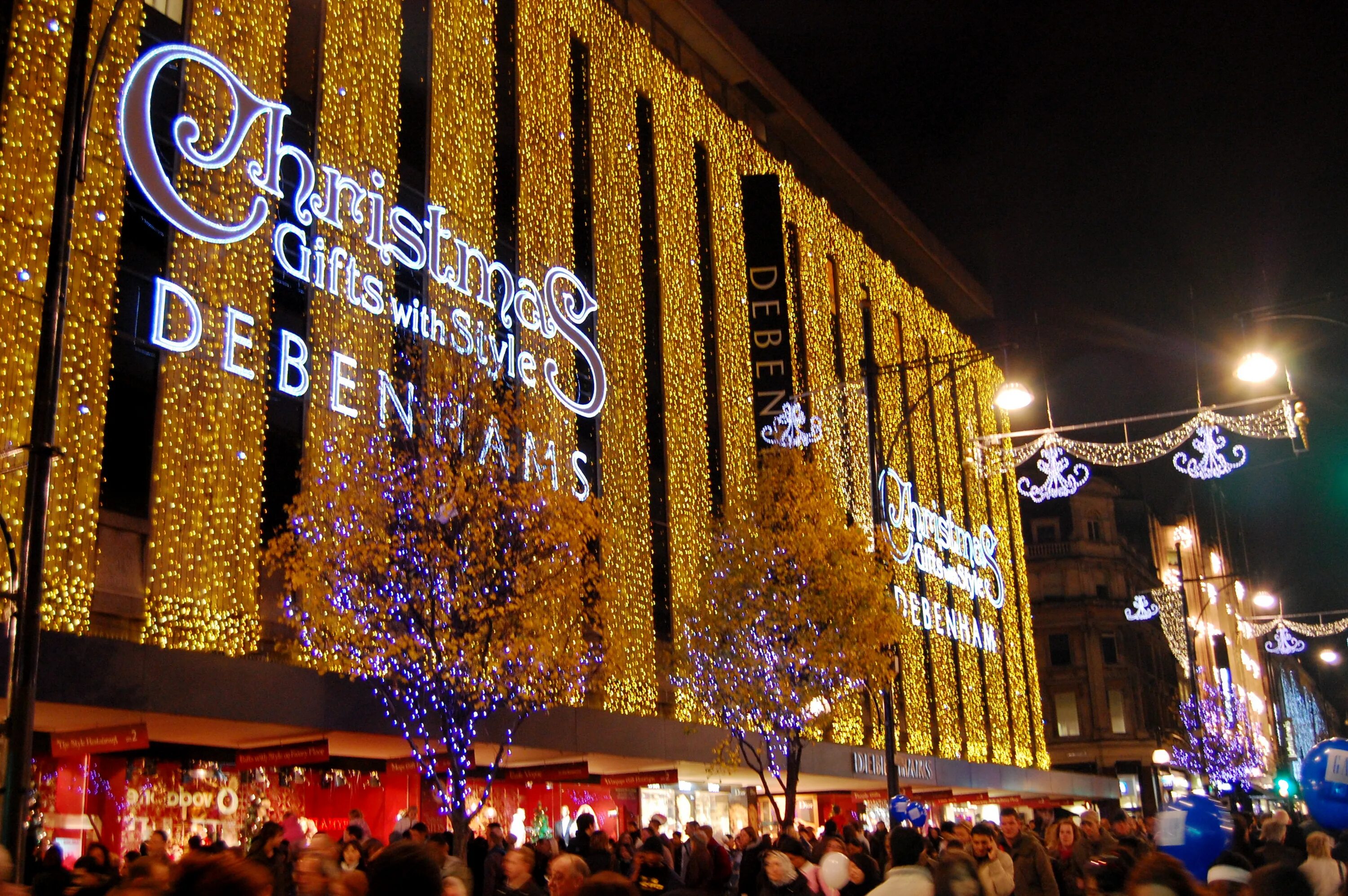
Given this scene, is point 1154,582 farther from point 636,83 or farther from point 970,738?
point 636,83

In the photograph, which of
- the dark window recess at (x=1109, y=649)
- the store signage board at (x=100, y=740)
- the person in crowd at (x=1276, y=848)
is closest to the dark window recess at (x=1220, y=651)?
the dark window recess at (x=1109, y=649)

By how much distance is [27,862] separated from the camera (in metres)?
13.7

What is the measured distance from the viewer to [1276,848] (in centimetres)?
1145

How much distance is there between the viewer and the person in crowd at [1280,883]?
5.91m

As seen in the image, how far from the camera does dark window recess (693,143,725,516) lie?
3306 centimetres

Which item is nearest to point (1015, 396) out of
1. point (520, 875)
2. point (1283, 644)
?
point (520, 875)

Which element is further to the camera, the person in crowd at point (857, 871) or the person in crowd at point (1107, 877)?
the person in crowd at point (857, 871)

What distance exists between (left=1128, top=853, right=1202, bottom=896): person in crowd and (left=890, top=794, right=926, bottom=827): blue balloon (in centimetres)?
1177

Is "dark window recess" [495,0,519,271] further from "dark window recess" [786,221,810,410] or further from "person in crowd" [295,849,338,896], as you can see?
"person in crowd" [295,849,338,896]

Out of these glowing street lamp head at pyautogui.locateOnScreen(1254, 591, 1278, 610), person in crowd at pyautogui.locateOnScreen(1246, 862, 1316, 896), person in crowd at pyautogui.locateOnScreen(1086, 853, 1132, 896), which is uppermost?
glowing street lamp head at pyautogui.locateOnScreen(1254, 591, 1278, 610)

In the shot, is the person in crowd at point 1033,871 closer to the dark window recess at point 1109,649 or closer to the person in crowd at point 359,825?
the person in crowd at point 359,825

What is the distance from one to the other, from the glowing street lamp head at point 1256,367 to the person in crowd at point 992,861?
31.0ft

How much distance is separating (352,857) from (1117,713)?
208 feet

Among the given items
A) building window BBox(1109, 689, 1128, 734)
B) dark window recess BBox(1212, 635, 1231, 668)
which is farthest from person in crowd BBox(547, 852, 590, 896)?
dark window recess BBox(1212, 635, 1231, 668)
